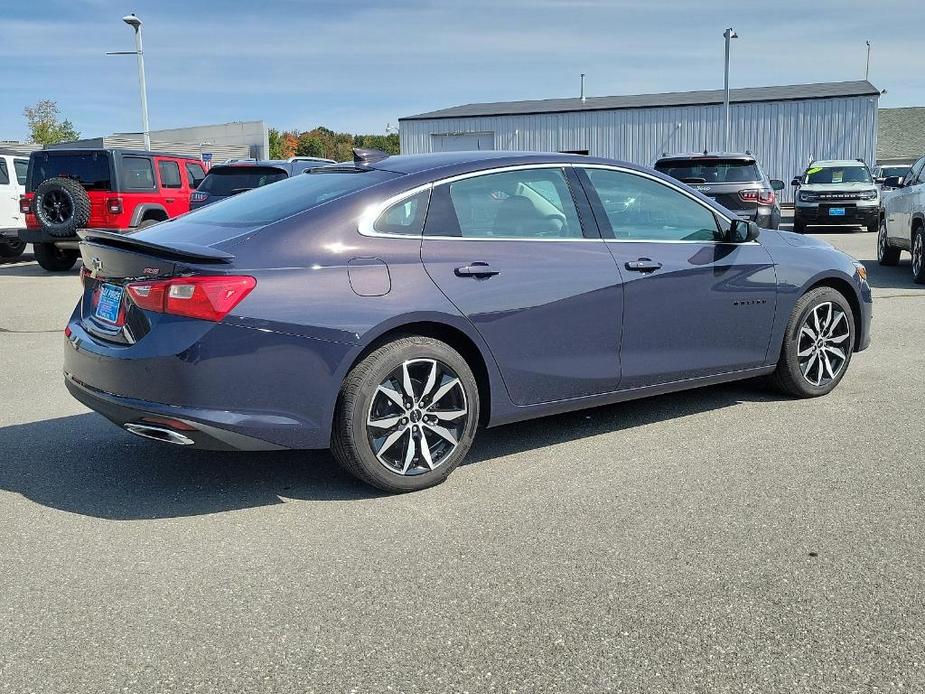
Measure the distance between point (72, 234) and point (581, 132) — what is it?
31.7 m

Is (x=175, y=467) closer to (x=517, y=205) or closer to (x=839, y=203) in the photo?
(x=517, y=205)

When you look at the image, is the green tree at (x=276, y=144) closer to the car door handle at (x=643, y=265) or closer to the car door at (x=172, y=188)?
the car door at (x=172, y=188)

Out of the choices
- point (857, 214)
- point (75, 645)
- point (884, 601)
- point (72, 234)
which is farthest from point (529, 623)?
point (857, 214)

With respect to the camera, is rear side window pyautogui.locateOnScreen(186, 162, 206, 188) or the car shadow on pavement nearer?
the car shadow on pavement

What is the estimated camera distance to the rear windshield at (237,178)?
13.5m

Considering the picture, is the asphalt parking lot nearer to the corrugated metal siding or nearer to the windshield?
the windshield

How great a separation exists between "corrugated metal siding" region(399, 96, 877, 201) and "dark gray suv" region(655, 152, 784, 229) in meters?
23.3

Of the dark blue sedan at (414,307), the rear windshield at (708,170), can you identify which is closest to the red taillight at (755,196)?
the rear windshield at (708,170)

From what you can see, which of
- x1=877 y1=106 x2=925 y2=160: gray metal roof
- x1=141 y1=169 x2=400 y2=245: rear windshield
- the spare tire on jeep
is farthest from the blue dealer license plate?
x1=877 y1=106 x2=925 y2=160: gray metal roof

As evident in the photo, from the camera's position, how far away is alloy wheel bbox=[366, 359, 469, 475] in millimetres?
4250

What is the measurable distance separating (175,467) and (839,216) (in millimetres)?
19881

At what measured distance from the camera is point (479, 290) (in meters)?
4.49

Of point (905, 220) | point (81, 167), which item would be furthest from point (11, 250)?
point (905, 220)

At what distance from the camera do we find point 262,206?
15.2 ft
